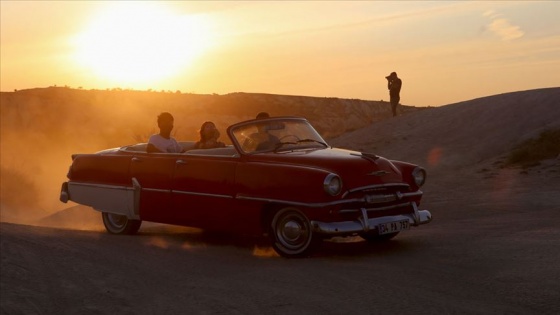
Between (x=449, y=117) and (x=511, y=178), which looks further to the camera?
(x=449, y=117)

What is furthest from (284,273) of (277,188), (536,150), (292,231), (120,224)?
(536,150)

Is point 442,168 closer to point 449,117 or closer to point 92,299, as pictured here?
point 449,117

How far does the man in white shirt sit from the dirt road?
122 cm

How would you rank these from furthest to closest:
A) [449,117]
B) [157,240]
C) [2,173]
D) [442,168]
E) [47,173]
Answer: [47,173] → [2,173] → [449,117] → [442,168] → [157,240]

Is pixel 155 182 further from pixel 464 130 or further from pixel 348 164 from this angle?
pixel 464 130

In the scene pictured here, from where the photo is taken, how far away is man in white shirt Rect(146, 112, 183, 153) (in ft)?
36.7

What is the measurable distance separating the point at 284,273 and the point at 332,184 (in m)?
1.23

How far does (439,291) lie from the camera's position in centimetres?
693

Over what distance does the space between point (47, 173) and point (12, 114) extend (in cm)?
1554

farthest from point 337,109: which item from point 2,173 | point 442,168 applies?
point 442,168

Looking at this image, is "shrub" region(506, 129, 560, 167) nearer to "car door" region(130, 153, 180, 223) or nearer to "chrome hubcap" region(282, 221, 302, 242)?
"car door" region(130, 153, 180, 223)

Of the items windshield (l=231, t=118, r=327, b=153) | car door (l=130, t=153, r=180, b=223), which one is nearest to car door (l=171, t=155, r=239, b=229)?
car door (l=130, t=153, r=180, b=223)

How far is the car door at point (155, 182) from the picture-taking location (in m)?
10.5

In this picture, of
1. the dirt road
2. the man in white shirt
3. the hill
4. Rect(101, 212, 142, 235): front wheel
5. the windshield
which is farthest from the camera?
the hill
